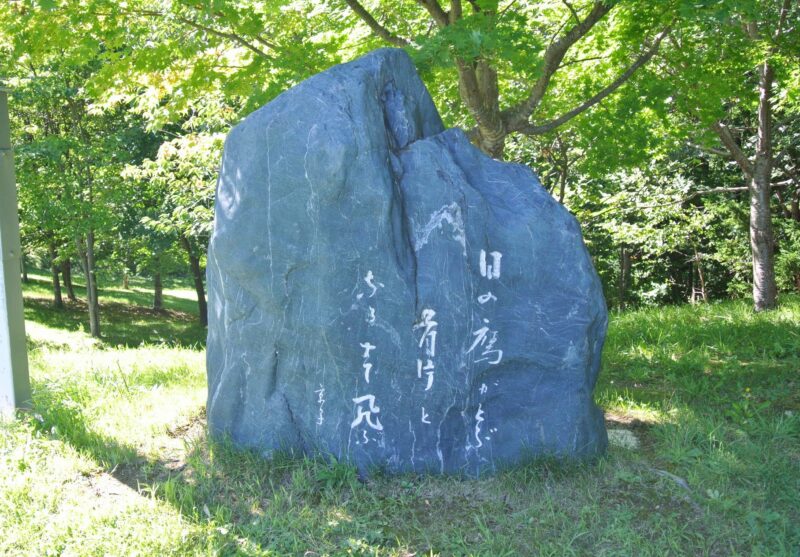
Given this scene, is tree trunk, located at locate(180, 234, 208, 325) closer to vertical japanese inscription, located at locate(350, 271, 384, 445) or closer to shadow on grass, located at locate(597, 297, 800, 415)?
shadow on grass, located at locate(597, 297, 800, 415)

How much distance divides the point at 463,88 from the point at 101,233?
9.95m

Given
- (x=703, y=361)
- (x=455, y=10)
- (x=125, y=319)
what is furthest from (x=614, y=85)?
(x=125, y=319)

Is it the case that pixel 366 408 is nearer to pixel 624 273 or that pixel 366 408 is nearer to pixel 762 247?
pixel 762 247

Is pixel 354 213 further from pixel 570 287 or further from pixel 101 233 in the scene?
pixel 101 233

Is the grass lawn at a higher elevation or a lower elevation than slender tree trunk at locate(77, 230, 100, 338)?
lower

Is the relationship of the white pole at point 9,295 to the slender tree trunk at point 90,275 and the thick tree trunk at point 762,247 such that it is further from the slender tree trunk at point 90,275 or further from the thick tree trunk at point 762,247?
the slender tree trunk at point 90,275

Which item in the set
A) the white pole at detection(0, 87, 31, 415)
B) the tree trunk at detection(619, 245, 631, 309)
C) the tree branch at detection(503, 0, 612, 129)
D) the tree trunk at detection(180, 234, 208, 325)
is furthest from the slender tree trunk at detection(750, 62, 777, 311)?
the tree trunk at detection(180, 234, 208, 325)

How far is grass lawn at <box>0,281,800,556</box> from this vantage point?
3.52 meters

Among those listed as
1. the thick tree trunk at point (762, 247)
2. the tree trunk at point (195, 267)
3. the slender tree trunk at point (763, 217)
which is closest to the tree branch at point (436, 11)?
the slender tree trunk at point (763, 217)

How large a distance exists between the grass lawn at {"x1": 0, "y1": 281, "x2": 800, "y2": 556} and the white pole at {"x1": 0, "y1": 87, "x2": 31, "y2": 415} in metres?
0.24

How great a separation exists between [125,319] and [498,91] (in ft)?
48.1

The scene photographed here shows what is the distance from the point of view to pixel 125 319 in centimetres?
1906

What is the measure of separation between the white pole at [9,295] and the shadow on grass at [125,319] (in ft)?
31.8

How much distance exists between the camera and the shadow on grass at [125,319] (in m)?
16.3
